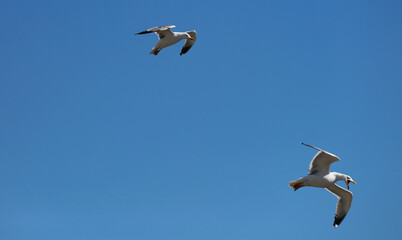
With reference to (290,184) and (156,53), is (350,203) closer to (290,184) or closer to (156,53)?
(290,184)

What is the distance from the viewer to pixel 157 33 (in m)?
22.6

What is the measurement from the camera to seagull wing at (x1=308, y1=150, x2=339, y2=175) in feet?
55.7

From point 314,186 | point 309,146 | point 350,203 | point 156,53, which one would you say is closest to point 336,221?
point 350,203

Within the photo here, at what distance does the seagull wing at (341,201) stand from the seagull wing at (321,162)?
1414mm

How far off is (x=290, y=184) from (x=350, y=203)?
3.19 metres

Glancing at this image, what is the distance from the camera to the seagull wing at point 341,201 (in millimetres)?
18906

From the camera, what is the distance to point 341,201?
19.3 m

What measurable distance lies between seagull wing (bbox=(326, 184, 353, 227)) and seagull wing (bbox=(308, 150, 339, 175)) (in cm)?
141

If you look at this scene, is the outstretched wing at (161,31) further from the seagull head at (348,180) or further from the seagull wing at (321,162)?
the seagull head at (348,180)

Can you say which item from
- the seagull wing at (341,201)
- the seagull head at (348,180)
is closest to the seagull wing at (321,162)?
the seagull head at (348,180)

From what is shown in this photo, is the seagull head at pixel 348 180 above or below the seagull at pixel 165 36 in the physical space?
below

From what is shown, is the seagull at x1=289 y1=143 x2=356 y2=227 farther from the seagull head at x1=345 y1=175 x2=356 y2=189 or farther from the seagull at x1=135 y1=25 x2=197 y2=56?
the seagull at x1=135 y1=25 x2=197 y2=56

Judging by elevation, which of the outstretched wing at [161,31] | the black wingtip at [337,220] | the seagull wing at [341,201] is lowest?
the black wingtip at [337,220]

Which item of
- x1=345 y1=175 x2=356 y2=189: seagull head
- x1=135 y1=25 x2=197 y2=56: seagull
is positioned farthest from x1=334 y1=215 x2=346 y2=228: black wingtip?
x1=135 y1=25 x2=197 y2=56: seagull
